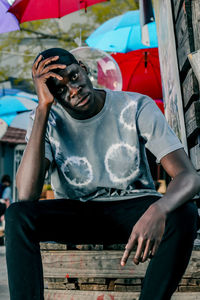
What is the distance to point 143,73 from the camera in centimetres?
783

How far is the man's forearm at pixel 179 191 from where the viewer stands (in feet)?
6.14

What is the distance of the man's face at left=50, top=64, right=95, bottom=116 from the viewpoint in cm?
231

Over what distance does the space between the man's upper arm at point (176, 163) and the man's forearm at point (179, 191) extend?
0.04 metres

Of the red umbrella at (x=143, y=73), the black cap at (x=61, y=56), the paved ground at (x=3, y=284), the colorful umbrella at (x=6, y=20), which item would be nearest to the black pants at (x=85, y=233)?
the black cap at (x=61, y=56)

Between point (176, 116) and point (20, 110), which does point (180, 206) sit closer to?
point (176, 116)

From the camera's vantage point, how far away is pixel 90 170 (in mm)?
2361

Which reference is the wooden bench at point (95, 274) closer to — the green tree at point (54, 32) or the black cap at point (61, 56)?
the black cap at point (61, 56)

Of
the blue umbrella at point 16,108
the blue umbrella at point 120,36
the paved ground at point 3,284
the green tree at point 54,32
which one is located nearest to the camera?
the paved ground at point 3,284

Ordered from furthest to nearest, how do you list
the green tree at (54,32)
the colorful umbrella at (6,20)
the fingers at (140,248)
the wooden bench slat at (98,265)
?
the green tree at (54,32)
the colorful umbrella at (6,20)
the wooden bench slat at (98,265)
the fingers at (140,248)

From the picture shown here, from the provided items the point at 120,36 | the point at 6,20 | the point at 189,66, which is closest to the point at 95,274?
the point at 189,66

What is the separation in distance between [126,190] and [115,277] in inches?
18.6

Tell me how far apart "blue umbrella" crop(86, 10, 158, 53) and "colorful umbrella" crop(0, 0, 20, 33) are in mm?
1749

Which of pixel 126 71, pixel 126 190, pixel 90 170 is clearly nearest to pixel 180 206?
pixel 126 190

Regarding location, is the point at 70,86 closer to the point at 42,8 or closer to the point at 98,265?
the point at 98,265
